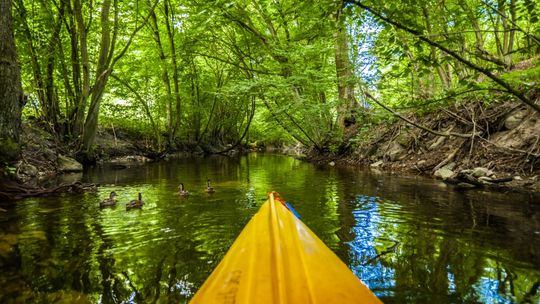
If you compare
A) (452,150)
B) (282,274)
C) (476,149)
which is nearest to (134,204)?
(282,274)

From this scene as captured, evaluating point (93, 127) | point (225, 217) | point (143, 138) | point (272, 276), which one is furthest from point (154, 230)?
point (143, 138)

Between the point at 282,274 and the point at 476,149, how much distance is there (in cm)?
918

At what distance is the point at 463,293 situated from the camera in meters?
3.12

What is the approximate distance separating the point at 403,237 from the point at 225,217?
2979mm

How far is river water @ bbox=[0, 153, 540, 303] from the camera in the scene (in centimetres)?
326

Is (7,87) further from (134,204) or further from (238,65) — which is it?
(238,65)

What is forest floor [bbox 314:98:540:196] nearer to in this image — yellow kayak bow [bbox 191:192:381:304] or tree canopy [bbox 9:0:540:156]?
tree canopy [bbox 9:0:540:156]

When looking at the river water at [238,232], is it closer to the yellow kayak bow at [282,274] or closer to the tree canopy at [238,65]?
the yellow kayak bow at [282,274]

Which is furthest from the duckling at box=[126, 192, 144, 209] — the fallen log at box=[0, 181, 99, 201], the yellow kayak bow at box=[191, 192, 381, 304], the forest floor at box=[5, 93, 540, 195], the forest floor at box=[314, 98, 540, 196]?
the forest floor at box=[314, 98, 540, 196]

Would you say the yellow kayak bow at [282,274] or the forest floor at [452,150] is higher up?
the forest floor at [452,150]

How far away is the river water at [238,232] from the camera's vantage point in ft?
10.7

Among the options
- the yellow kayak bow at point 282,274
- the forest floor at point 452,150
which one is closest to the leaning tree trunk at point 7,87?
the forest floor at point 452,150

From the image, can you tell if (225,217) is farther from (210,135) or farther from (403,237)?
(210,135)

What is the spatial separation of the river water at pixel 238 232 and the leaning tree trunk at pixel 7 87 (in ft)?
4.14
